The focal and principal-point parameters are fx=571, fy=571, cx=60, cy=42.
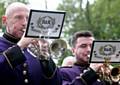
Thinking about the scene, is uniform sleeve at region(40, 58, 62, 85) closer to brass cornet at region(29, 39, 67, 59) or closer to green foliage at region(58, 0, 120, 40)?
brass cornet at region(29, 39, 67, 59)

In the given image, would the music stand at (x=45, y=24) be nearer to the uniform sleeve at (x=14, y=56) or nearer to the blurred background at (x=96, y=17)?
the uniform sleeve at (x=14, y=56)

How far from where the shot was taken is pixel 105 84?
7855 mm

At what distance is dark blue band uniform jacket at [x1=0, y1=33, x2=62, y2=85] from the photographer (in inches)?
251

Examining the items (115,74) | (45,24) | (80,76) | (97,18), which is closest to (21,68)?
(45,24)

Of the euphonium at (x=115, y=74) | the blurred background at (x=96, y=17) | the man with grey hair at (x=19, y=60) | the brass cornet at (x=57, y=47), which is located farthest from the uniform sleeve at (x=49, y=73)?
the blurred background at (x=96, y=17)

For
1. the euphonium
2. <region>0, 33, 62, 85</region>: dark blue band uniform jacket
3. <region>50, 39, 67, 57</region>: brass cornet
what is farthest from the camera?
the euphonium

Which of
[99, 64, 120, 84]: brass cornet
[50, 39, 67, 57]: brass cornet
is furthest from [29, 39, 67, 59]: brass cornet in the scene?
[99, 64, 120, 84]: brass cornet

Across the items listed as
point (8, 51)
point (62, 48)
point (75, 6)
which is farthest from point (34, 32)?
point (75, 6)

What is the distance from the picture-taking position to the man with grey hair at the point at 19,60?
252 inches

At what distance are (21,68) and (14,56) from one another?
28 cm

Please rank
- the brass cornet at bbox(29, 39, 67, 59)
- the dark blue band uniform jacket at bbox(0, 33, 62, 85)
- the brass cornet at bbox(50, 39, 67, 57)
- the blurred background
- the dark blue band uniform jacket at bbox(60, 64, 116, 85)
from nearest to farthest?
the dark blue band uniform jacket at bbox(0, 33, 62, 85)
the brass cornet at bbox(29, 39, 67, 59)
the brass cornet at bbox(50, 39, 67, 57)
the dark blue band uniform jacket at bbox(60, 64, 116, 85)
the blurred background

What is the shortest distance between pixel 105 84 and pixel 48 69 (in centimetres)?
140

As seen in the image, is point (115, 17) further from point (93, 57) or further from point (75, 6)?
point (93, 57)

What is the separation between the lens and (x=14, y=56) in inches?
252
